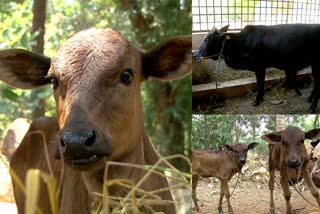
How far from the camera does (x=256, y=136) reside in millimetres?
2045

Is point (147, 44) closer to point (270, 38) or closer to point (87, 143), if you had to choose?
point (270, 38)

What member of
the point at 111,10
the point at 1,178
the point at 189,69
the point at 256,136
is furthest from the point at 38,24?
the point at 256,136

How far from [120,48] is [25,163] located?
106 centimetres

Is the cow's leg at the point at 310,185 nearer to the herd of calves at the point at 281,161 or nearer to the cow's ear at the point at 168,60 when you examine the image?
the herd of calves at the point at 281,161

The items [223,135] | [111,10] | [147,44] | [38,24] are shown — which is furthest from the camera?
[111,10]

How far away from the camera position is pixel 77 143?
5.14 feet

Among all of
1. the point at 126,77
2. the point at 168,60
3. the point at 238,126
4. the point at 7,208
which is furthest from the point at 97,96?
the point at 7,208

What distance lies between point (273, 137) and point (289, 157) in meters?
0.10

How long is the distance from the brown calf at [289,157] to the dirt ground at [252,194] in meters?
0.03

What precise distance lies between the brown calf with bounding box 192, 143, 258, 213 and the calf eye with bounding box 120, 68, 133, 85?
0.43 metres

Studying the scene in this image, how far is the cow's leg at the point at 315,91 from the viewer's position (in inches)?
76.1

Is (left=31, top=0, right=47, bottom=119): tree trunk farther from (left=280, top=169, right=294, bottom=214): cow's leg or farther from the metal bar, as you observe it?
(left=280, top=169, right=294, bottom=214): cow's leg

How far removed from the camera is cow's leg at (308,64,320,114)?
6.34 feet

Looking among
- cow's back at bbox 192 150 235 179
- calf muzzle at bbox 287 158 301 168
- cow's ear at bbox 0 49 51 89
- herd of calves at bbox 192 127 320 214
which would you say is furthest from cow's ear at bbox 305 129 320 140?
cow's ear at bbox 0 49 51 89
